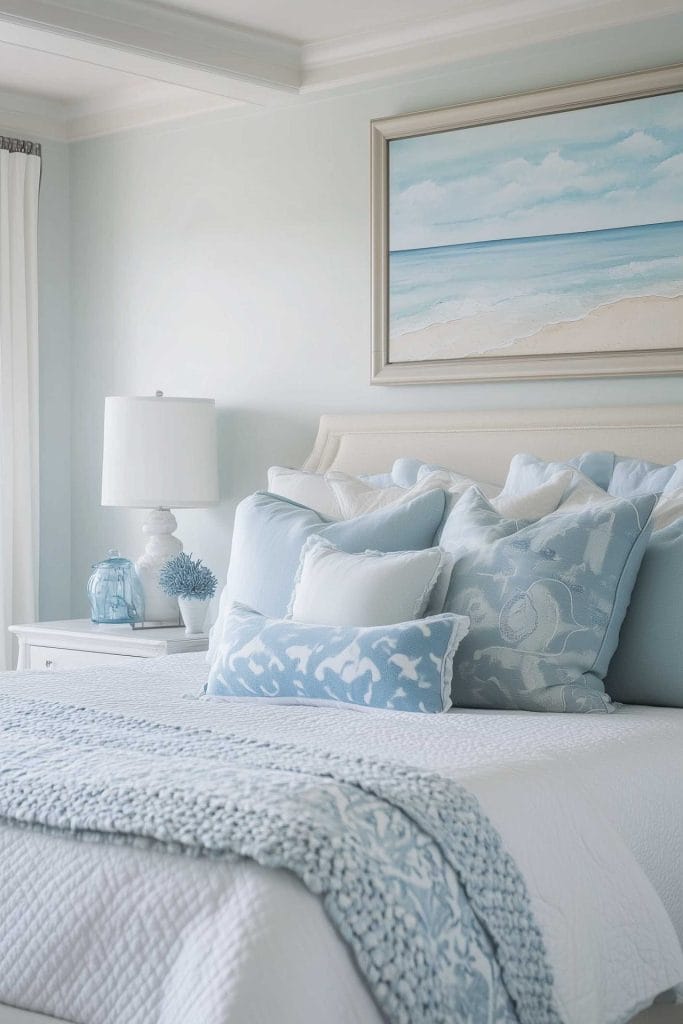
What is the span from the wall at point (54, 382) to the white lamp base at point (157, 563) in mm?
689

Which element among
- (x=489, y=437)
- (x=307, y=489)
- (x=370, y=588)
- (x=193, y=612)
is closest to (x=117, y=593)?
(x=193, y=612)

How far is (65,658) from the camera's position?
4.07 m

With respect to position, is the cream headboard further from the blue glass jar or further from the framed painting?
the blue glass jar

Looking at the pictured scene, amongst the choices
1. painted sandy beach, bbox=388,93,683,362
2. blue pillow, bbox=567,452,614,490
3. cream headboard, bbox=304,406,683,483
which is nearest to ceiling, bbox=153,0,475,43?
painted sandy beach, bbox=388,93,683,362

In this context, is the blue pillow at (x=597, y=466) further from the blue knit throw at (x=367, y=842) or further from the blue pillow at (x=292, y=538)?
the blue knit throw at (x=367, y=842)

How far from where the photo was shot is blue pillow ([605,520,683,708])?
2600mm

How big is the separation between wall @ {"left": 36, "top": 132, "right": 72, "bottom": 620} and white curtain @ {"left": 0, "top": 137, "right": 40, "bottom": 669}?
0.11m

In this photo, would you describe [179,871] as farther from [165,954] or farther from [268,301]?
[268,301]

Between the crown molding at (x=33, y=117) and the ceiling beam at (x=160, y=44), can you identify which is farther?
the crown molding at (x=33, y=117)

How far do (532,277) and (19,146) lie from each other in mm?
2074

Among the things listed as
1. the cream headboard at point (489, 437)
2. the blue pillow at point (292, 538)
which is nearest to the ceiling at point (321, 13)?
the cream headboard at point (489, 437)

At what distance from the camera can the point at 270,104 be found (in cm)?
420

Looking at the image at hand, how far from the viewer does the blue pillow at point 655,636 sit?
260 cm

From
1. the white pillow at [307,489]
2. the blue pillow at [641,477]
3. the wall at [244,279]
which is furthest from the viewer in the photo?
the wall at [244,279]
